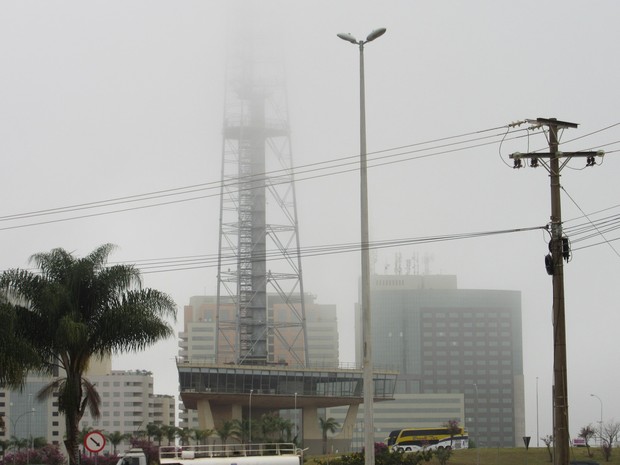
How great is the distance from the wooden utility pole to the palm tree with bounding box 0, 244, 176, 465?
79.3ft

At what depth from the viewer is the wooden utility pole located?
1373 inches

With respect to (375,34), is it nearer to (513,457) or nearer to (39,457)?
(513,457)

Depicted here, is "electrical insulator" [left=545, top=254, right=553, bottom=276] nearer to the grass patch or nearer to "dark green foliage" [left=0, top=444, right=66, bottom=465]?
the grass patch

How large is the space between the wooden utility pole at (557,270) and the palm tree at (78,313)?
24.2m

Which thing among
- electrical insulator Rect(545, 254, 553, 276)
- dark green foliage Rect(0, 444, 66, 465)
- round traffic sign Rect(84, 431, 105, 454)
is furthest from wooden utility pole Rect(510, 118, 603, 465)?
dark green foliage Rect(0, 444, 66, 465)

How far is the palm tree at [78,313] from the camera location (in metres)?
52.8

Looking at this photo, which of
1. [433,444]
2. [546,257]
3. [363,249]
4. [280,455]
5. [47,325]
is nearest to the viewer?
[546,257]

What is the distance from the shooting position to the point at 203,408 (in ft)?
565

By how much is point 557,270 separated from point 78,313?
27.3 metres

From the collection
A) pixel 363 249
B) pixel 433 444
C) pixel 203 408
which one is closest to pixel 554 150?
pixel 363 249

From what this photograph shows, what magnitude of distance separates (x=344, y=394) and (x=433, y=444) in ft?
62.4

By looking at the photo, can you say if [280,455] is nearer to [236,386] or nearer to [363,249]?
[363,249]

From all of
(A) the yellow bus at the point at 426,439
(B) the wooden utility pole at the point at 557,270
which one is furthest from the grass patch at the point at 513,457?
(B) the wooden utility pole at the point at 557,270

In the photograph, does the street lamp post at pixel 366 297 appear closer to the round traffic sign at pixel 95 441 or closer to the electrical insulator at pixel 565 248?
the electrical insulator at pixel 565 248
